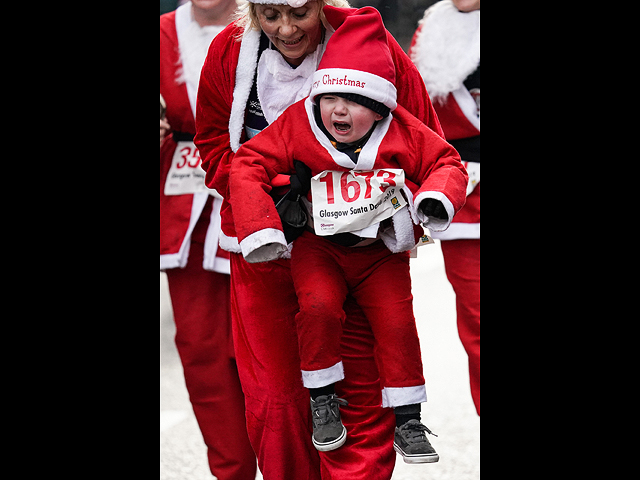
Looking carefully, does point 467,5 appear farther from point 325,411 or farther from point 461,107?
point 325,411

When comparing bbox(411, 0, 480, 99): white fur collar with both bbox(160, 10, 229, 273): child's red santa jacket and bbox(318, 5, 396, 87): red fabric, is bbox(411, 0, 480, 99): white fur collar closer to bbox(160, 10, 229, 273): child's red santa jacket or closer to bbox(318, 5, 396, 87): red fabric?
bbox(160, 10, 229, 273): child's red santa jacket

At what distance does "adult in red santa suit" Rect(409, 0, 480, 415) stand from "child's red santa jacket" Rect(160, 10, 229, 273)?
0.94 metres

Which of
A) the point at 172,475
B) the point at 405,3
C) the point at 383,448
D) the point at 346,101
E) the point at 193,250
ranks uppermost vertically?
the point at 405,3

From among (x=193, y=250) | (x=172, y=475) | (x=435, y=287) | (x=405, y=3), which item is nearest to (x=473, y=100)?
(x=405, y=3)

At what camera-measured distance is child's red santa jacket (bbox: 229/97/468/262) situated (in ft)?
6.93

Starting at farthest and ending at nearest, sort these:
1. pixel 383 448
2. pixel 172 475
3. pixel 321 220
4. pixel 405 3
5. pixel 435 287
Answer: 1. pixel 435 287
2. pixel 172 475
3. pixel 405 3
4. pixel 383 448
5. pixel 321 220

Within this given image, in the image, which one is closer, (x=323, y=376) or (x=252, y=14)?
(x=323, y=376)

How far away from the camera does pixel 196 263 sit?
335cm

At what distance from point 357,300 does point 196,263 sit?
A: 1.17 metres

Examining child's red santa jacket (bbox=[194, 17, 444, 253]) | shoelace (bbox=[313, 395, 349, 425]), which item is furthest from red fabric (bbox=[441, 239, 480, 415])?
shoelace (bbox=[313, 395, 349, 425])

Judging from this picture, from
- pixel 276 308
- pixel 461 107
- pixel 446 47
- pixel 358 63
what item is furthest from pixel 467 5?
pixel 276 308

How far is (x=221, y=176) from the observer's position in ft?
8.09

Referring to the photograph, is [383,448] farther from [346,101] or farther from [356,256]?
[346,101]

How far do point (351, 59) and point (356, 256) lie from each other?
0.52 m
